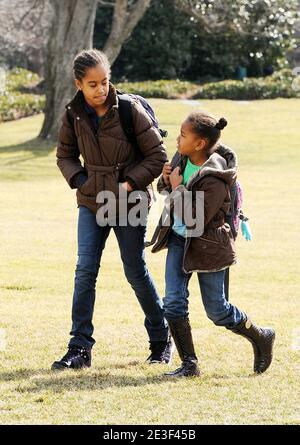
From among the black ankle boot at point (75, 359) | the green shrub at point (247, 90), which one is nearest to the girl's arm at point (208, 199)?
the black ankle boot at point (75, 359)

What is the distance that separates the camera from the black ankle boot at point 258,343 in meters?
6.09

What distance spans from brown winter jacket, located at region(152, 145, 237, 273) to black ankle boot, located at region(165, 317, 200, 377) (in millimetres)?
319

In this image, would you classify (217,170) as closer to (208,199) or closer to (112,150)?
(208,199)

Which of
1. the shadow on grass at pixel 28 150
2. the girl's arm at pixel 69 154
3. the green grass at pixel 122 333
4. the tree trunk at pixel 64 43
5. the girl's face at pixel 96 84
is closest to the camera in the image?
the green grass at pixel 122 333

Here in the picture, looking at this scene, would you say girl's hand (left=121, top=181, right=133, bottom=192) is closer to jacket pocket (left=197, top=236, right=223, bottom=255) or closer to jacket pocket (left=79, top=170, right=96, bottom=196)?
jacket pocket (left=79, top=170, right=96, bottom=196)

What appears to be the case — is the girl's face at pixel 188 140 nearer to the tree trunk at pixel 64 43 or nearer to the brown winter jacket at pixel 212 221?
the brown winter jacket at pixel 212 221

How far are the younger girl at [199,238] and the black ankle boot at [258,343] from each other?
0.8 inches

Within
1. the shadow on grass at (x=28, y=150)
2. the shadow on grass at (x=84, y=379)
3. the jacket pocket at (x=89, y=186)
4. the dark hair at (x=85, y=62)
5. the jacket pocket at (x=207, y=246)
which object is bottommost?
the shadow on grass at (x=28, y=150)

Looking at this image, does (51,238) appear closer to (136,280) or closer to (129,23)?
(136,280)

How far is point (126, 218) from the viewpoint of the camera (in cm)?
616

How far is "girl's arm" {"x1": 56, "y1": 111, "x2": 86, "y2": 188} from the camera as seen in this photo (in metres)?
6.26

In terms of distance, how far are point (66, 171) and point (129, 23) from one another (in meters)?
17.0

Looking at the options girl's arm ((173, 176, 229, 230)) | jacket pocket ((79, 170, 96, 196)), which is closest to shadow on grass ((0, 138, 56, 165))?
jacket pocket ((79, 170, 96, 196))

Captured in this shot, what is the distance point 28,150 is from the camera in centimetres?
2189
